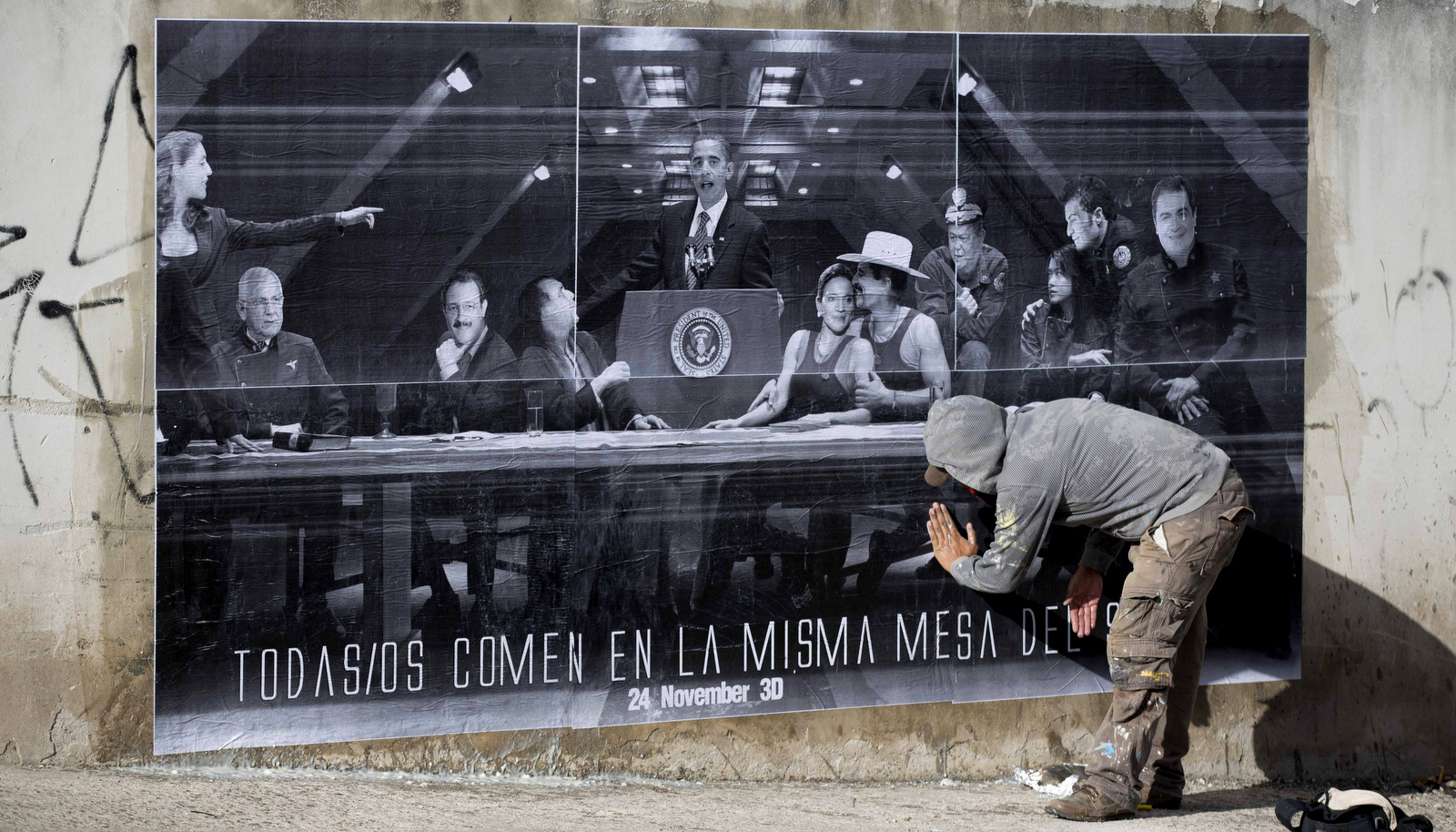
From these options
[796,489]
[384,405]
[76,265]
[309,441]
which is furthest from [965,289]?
[76,265]

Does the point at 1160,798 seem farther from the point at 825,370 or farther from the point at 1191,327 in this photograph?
the point at 825,370

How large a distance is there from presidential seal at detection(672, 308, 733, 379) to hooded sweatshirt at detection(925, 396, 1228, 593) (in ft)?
2.48

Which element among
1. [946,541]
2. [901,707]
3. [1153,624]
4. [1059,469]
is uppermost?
[1059,469]

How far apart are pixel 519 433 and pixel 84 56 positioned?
5.70 ft

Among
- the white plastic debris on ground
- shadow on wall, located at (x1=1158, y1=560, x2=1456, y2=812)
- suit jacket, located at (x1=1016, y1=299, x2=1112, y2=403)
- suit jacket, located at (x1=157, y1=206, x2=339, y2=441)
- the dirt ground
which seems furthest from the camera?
shadow on wall, located at (x1=1158, y1=560, x2=1456, y2=812)

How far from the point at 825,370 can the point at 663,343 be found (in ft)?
1.89

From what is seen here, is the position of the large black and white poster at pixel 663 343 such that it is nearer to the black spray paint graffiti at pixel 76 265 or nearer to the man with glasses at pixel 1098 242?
the man with glasses at pixel 1098 242

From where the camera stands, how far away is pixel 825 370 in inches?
138

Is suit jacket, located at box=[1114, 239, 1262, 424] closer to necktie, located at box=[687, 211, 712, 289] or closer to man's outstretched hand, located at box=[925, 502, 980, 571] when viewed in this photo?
man's outstretched hand, located at box=[925, 502, 980, 571]

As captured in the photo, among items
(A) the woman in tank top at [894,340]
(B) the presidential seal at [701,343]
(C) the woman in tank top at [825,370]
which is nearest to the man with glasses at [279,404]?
(B) the presidential seal at [701,343]

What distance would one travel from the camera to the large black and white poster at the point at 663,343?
317cm

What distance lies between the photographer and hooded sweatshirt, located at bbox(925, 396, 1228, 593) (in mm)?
3031

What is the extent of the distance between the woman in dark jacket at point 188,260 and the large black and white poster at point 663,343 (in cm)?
1

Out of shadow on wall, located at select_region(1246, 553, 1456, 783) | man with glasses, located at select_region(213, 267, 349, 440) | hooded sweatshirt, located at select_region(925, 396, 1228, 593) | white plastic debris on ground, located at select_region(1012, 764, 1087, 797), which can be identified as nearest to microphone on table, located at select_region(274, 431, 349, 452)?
man with glasses, located at select_region(213, 267, 349, 440)
